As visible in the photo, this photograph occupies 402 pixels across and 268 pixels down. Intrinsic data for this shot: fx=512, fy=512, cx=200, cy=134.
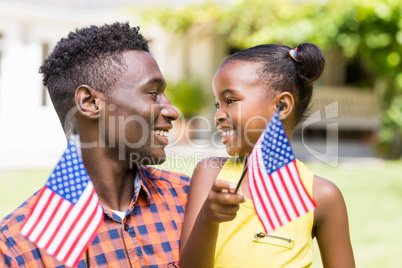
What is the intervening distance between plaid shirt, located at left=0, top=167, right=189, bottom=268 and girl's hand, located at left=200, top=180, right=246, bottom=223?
40 centimetres

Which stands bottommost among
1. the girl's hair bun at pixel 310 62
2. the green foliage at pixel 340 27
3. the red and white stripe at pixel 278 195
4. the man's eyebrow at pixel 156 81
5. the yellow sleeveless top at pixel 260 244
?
the yellow sleeveless top at pixel 260 244

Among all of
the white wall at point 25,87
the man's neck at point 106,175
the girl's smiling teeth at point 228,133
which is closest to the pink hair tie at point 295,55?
the girl's smiling teeth at point 228,133

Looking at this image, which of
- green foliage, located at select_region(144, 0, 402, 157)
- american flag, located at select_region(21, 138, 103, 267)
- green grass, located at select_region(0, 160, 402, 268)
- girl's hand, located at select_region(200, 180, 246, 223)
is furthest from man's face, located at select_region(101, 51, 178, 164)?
green foliage, located at select_region(144, 0, 402, 157)

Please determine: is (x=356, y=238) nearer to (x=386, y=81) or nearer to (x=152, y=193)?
(x=152, y=193)

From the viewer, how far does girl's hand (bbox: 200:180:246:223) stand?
1620 mm

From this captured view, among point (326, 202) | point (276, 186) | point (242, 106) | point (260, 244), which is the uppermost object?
point (242, 106)

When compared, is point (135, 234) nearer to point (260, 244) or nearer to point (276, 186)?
point (260, 244)

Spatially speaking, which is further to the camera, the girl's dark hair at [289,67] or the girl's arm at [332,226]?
the girl's dark hair at [289,67]

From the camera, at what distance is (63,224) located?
172 cm

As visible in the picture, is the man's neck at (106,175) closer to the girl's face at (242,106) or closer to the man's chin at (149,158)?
the man's chin at (149,158)

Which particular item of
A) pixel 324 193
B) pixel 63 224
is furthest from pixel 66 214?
pixel 324 193

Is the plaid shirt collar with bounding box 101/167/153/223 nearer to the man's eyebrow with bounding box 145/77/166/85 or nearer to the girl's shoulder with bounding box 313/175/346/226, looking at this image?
the man's eyebrow with bounding box 145/77/166/85

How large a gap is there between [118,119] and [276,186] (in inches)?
27.6

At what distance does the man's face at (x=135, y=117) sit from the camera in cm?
205
